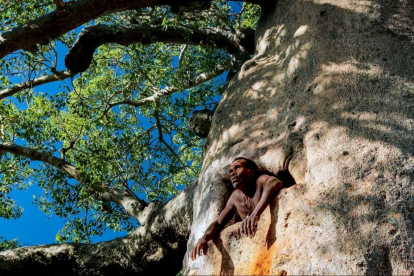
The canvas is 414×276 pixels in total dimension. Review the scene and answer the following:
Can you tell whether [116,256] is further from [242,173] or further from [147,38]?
[242,173]

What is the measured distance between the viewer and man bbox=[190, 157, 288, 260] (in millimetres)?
3500

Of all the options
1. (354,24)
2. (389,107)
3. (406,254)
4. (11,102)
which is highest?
(11,102)

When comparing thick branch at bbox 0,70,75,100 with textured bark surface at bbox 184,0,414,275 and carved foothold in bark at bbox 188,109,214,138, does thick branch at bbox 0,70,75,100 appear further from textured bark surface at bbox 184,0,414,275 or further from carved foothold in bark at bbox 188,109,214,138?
textured bark surface at bbox 184,0,414,275

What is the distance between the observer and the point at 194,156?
12.3 m

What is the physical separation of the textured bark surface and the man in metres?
0.07

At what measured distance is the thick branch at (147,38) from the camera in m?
6.67

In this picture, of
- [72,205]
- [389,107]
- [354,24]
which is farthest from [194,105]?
[389,107]

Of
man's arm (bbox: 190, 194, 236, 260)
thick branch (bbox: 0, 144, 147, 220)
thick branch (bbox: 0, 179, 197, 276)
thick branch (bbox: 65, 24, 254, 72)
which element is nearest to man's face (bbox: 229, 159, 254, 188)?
man's arm (bbox: 190, 194, 236, 260)

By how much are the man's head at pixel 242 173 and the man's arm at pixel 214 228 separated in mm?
129

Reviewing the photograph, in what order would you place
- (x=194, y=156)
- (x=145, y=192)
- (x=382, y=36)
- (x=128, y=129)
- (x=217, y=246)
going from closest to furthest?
(x=217, y=246) < (x=382, y=36) < (x=145, y=192) < (x=128, y=129) < (x=194, y=156)

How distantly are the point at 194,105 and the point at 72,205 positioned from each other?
9.85 feet

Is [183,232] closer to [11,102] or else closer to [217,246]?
[217,246]

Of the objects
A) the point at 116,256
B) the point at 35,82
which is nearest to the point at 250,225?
the point at 116,256

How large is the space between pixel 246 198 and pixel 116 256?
10.7ft
